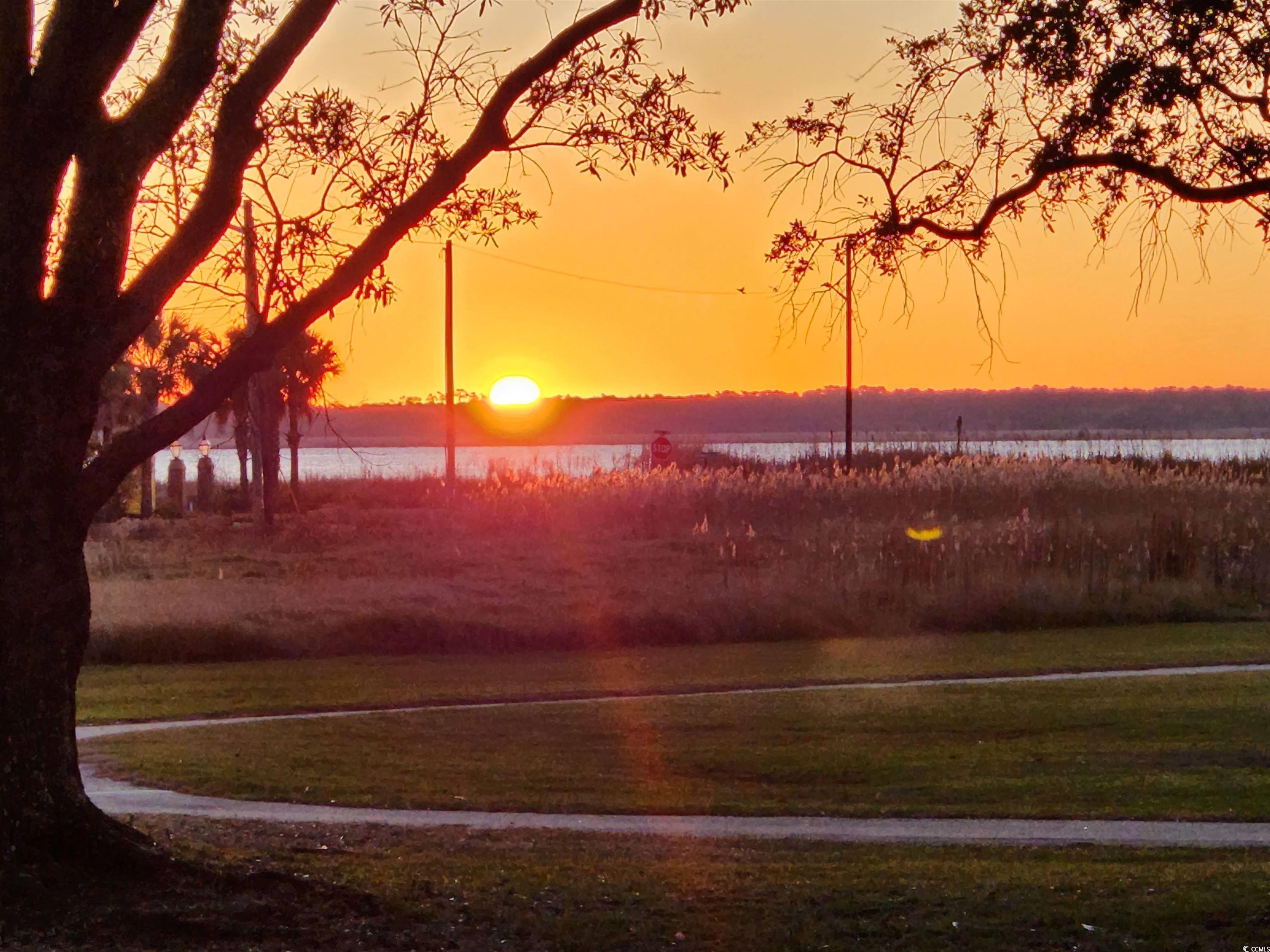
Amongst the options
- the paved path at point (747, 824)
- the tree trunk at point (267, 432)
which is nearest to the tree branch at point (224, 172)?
the paved path at point (747, 824)

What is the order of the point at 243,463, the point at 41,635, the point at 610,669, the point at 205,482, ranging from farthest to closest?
the point at 205,482
the point at 243,463
the point at 610,669
the point at 41,635

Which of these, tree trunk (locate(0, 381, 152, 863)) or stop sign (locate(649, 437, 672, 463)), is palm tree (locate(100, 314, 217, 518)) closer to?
tree trunk (locate(0, 381, 152, 863))

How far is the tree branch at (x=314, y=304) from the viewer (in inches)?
295

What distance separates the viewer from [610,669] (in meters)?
18.4

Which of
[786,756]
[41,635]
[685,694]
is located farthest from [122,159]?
[685,694]

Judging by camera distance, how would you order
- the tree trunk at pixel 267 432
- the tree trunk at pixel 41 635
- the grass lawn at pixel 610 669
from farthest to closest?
the tree trunk at pixel 267 432 < the grass lawn at pixel 610 669 < the tree trunk at pixel 41 635

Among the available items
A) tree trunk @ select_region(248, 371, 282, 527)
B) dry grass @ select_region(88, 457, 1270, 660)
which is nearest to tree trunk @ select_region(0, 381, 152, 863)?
dry grass @ select_region(88, 457, 1270, 660)

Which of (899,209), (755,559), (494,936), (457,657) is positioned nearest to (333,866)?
(494,936)

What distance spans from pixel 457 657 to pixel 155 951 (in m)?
13.7

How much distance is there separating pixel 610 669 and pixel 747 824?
854cm

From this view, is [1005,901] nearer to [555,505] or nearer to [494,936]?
[494,936]

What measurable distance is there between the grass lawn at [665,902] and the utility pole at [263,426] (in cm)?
386

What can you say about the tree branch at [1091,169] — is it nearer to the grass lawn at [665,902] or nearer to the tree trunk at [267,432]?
the grass lawn at [665,902]

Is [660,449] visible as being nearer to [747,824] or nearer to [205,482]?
[205,482]
